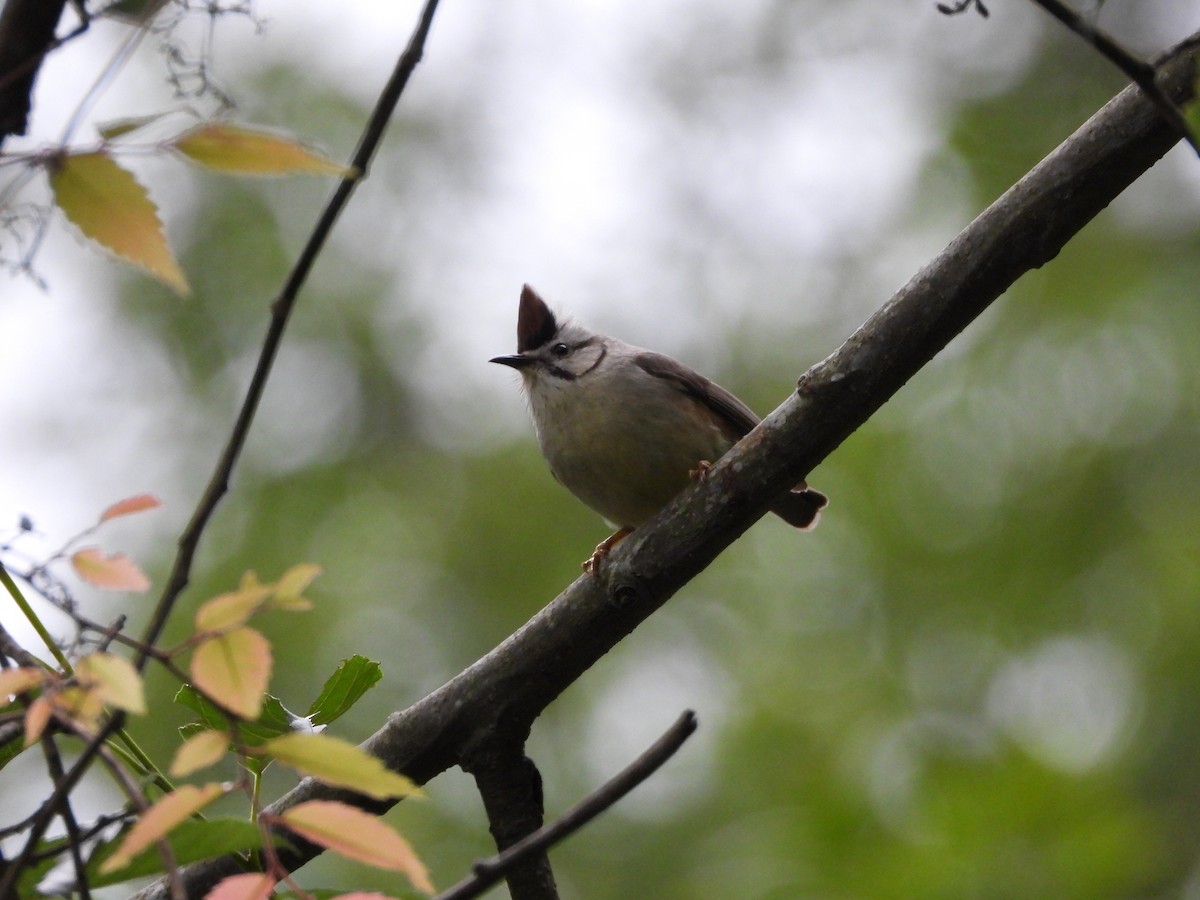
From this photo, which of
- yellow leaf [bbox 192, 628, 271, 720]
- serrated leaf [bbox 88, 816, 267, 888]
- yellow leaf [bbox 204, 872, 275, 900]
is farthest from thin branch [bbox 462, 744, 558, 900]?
yellow leaf [bbox 192, 628, 271, 720]

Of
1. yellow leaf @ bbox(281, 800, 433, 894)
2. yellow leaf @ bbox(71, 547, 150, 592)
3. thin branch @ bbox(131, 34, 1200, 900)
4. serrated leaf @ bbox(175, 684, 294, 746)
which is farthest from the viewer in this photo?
thin branch @ bbox(131, 34, 1200, 900)

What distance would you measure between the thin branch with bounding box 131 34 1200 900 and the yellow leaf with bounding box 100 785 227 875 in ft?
2.80

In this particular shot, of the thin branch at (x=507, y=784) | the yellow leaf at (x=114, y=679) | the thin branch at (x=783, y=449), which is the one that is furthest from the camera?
the thin branch at (x=507, y=784)

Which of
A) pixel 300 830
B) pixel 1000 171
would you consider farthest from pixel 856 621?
pixel 300 830

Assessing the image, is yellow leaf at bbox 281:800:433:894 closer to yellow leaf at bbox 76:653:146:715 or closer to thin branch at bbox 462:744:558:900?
yellow leaf at bbox 76:653:146:715

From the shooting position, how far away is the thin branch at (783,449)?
2.28 meters

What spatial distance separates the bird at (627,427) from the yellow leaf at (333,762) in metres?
2.50

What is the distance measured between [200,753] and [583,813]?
0.43 m

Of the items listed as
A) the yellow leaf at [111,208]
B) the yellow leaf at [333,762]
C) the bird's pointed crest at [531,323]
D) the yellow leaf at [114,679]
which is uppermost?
the bird's pointed crest at [531,323]

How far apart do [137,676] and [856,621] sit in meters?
7.54

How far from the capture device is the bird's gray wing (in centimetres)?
441

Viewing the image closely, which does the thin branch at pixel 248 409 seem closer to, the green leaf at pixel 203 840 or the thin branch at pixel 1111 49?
the green leaf at pixel 203 840

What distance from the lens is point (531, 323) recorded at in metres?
5.00

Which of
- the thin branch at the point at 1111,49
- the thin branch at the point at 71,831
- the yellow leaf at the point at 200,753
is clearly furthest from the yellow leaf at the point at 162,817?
the thin branch at the point at 1111,49
